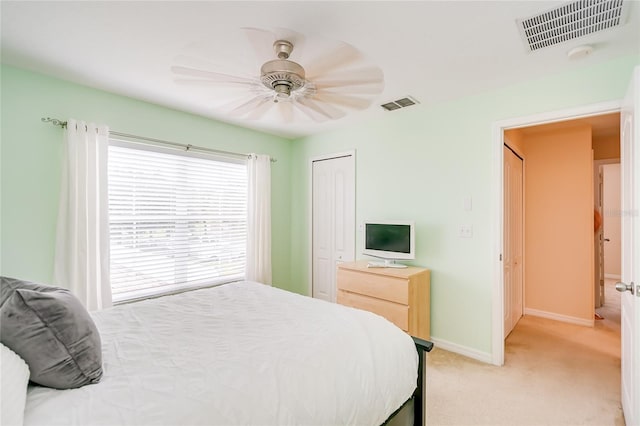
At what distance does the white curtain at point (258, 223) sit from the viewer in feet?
12.9

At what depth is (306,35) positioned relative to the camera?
188cm

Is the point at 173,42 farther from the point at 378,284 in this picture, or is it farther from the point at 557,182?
the point at 557,182

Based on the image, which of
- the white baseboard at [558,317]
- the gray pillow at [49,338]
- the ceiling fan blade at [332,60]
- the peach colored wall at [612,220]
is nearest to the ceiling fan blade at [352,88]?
the ceiling fan blade at [332,60]

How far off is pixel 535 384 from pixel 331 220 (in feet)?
8.79

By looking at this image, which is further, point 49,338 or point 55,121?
point 55,121

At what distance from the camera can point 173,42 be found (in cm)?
201

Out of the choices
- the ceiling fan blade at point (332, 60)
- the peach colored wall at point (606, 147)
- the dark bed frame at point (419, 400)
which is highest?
the peach colored wall at point (606, 147)

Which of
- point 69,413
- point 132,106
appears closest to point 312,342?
point 69,413

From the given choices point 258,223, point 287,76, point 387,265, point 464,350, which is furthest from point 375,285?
point 287,76

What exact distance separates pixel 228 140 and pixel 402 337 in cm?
314

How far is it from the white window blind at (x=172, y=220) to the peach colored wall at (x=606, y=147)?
5.25 metres

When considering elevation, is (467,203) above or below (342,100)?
below

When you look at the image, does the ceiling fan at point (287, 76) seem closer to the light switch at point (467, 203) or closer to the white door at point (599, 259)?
the light switch at point (467, 203)

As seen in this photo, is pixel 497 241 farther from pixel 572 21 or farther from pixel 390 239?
pixel 572 21
